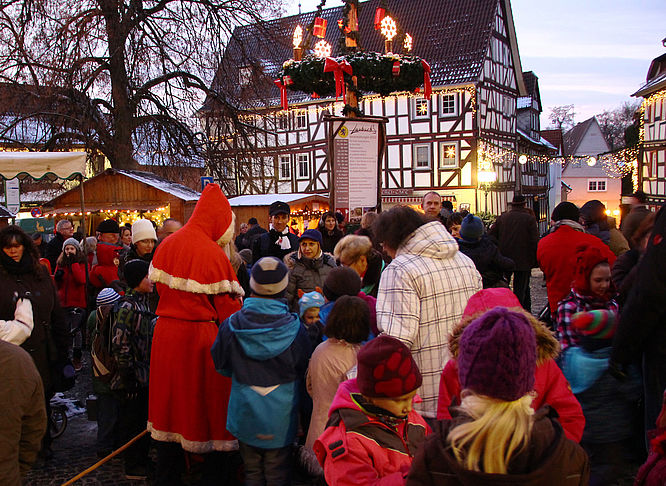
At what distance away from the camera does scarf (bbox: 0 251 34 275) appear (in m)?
4.43

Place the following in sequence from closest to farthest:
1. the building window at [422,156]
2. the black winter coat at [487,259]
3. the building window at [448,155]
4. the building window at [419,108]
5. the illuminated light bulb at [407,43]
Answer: the black winter coat at [487,259] → the illuminated light bulb at [407,43] → the building window at [448,155] → the building window at [419,108] → the building window at [422,156]

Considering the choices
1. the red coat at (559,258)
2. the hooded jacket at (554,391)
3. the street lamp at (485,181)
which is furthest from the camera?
the street lamp at (485,181)

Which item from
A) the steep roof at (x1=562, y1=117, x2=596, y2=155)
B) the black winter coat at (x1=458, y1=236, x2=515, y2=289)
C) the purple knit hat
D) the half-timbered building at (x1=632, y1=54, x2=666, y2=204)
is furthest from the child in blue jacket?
the steep roof at (x1=562, y1=117, x2=596, y2=155)

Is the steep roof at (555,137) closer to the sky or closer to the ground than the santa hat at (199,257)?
closer to the sky

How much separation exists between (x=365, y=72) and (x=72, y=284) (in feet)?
15.9

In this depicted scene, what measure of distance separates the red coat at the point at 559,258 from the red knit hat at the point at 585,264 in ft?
5.85

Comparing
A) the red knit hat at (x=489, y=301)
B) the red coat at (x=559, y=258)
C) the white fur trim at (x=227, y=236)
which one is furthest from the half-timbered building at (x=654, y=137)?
the red knit hat at (x=489, y=301)

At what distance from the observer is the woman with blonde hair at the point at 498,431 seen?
4.95 feet

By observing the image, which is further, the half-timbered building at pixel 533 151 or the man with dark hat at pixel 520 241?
the half-timbered building at pixel 533 151

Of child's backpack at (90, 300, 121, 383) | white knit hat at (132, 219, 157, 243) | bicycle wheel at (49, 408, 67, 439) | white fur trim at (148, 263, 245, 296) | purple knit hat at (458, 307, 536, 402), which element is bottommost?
bicycle wheel at (49, 408, 67, 439)

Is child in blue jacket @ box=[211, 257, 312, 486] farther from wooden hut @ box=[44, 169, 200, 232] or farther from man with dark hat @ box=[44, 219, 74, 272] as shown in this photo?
wooden hut @ box=[44, 169, 200, 232]

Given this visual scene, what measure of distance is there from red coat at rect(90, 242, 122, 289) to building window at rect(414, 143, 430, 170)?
2403 centimetres

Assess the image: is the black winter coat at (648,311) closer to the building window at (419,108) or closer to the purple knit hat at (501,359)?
the purple knit hat at (501,359)

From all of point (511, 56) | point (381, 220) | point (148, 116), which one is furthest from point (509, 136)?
point (381, 220)
